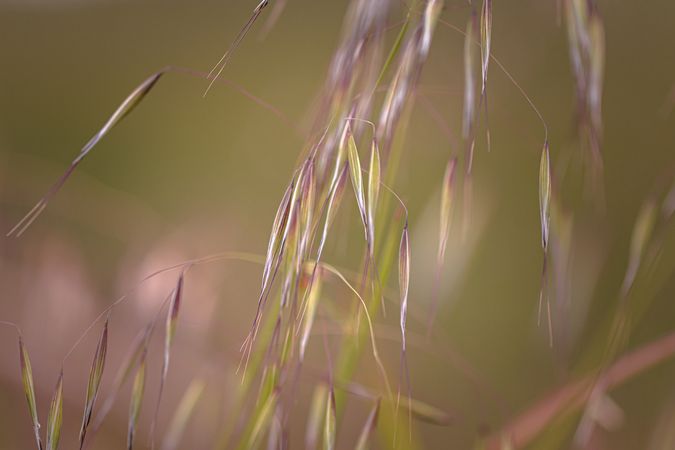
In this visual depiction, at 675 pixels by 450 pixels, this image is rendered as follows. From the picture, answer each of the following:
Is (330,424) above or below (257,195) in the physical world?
above

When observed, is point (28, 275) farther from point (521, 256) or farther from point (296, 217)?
point (521, 256)

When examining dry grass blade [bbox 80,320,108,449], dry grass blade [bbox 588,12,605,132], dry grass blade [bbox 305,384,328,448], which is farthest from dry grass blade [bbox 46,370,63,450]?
dry grass blade [bbox 588,12,605,132]

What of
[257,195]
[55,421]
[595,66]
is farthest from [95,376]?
[257,195]

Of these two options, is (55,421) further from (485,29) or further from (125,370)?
(485,29)

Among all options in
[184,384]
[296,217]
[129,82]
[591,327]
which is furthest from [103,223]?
[129,82]

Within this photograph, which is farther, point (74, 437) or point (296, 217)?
point (74, 437)

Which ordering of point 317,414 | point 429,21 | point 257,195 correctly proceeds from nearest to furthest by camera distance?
point 429,21
point 317,414
point 257,195

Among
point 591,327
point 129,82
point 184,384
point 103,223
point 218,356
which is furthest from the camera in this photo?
point 129,82

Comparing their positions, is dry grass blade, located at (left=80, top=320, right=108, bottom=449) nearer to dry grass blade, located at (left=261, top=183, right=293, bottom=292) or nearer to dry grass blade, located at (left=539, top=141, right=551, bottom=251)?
dry grass blade, located at (left=261, top=183, right=293, bottom=292)

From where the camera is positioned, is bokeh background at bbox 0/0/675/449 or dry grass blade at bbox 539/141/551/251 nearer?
dry grass blade at bbox 539/141/551/251
